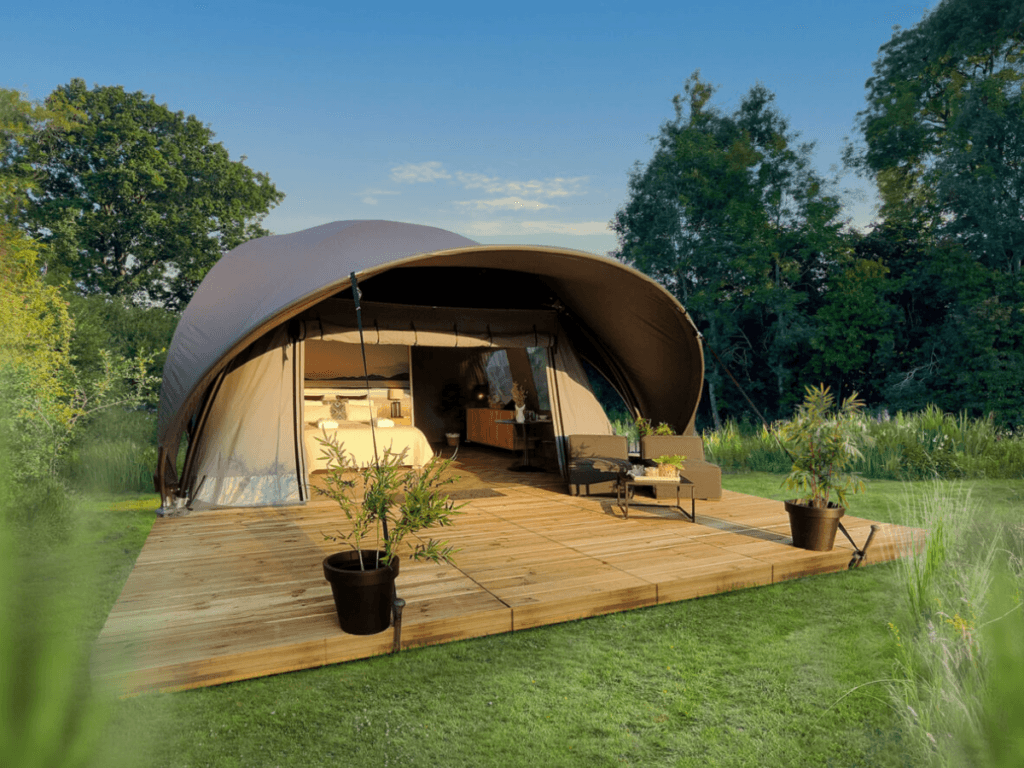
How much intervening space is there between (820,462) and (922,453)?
18.8ft

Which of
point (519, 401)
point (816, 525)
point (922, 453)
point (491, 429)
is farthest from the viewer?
point (491, 429)

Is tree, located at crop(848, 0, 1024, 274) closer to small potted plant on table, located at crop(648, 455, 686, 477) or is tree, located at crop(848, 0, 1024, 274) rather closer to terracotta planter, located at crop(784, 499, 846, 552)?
small potted plant on table, located at crop(648, 455, 686, 477)

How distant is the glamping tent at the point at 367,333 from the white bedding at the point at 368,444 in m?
0.03

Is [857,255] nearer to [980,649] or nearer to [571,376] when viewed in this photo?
[571,376]

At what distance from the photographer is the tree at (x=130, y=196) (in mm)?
20594

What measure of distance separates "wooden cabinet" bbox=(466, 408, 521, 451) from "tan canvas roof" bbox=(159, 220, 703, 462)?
2421mm

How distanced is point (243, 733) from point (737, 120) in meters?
23.3

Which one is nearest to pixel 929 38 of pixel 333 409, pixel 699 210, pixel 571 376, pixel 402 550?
pixel 699 210

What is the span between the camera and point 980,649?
2.38 meters

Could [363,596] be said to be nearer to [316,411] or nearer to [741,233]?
[316,411]

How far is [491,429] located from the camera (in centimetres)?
1139

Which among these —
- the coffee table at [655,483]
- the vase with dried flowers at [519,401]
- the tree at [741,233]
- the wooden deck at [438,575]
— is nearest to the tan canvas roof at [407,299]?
the vase with dried flowers at [519,401]

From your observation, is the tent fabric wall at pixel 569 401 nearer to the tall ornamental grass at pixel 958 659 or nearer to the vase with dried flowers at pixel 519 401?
the vase with dried flowers at pixel 519 401

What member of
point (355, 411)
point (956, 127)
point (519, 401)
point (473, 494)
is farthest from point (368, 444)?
point (956, 127)
